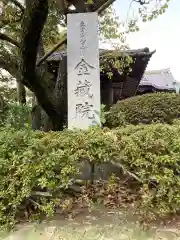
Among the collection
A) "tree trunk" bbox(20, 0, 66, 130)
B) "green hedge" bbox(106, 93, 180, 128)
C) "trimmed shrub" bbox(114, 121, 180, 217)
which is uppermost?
"tree trunk" bbox(20, 0, 66, 130)

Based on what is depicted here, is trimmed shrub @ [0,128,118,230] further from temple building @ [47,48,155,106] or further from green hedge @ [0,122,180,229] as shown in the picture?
temple building @ [47,48,155,106]

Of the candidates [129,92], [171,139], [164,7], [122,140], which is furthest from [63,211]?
[129,92]

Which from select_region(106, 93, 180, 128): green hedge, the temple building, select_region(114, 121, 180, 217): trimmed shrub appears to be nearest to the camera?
select_region(114, 121, 180, 217): trimmed shrub

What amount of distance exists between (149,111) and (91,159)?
3608 millimetres

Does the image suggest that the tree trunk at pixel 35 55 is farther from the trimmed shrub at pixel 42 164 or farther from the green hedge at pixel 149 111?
the trimmed shrub at pixel 42 164

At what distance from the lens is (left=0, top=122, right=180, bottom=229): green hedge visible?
3135 mm

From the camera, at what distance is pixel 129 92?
14766 mm

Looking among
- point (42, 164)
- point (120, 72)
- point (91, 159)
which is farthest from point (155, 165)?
point (120, 72)

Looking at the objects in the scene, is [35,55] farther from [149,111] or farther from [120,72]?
[120,72]

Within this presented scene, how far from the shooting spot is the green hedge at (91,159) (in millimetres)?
3135

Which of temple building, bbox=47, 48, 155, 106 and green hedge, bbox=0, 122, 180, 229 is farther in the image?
temple building, bbox=47, 48, 155, 106

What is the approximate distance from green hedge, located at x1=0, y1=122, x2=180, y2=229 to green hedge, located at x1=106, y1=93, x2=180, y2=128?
316cm

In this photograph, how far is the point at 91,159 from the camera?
10.6 feet

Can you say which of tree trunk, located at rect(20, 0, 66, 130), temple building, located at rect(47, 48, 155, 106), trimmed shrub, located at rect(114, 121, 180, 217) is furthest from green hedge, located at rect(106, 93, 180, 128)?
trimmed shrub, located at rect(114, 121, 180, 217)
